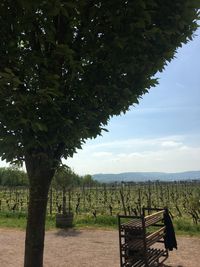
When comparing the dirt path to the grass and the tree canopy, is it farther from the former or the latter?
the tree canopy

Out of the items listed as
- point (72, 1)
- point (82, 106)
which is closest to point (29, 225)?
point (82, 106)

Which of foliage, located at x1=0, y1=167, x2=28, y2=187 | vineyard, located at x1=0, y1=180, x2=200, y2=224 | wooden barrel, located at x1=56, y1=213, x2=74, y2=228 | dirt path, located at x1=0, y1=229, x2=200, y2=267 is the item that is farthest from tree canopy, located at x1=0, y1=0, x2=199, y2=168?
foliage, located at x1=0, y1=167, x2=28, y2=187

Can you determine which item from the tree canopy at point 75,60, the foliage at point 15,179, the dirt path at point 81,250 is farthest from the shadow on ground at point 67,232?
the foliage at point 15,179

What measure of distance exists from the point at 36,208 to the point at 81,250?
237 inches

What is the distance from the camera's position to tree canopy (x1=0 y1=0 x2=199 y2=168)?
5.55m

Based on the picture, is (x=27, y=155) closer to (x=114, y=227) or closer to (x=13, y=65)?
(x=13, y=65)

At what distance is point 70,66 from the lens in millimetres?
5820

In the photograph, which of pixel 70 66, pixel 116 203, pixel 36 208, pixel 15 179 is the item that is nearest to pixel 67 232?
pixel 36 208

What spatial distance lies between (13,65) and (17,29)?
1.97 ft

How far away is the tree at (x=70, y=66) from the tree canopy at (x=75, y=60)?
16 mm

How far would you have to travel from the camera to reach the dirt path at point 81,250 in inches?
403

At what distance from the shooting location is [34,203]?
6641 mm

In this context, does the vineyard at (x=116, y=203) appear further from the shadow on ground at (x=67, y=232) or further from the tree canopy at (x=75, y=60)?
the tree canopy at (x=75, y=60)

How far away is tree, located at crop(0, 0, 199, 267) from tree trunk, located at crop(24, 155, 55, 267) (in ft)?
0.06
